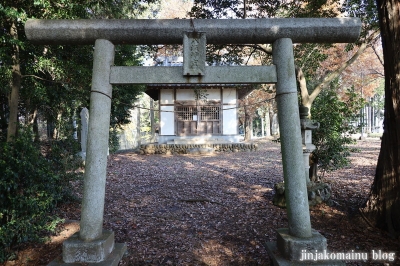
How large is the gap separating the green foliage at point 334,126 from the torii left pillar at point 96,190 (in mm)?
4947

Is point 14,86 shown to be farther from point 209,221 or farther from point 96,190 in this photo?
point 209,221

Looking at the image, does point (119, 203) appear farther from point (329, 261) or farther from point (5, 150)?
point (329, 261)

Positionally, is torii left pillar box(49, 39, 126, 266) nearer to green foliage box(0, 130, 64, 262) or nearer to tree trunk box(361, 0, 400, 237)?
green foliage box(0, 130, 64, 262)

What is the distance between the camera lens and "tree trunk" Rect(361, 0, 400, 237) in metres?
3.58

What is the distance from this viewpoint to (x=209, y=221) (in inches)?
194

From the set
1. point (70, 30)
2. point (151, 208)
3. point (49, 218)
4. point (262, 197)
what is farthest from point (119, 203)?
point (70, 30)

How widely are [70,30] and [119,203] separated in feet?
13.3

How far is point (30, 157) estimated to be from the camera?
3514 millimetres

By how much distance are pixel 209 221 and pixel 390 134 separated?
3.44m

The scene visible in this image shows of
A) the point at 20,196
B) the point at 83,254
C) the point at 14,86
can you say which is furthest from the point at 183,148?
the point at 83,254

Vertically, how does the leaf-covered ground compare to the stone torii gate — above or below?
below

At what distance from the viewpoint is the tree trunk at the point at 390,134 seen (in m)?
3.58

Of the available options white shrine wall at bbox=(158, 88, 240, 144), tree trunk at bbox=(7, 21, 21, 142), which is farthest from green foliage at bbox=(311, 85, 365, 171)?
white shrine wall at bbox=(158, 88, 240, 144)

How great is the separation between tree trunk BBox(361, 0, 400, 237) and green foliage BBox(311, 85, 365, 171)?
1.81 metres
